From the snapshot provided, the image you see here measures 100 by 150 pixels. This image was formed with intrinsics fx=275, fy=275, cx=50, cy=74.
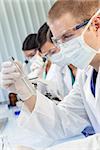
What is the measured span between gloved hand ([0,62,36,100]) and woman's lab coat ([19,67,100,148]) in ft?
0.21

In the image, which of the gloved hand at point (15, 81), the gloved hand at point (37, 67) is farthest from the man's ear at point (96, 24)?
the gloved hand at point (37, 67)

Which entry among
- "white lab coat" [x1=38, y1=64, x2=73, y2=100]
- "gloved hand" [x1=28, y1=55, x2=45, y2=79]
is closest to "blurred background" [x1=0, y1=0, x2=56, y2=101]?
"gloved hand" [x1=28, y1=55, x2=45, y2=79]

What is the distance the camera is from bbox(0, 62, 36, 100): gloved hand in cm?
133

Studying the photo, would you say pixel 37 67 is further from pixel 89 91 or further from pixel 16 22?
pixel 89 91

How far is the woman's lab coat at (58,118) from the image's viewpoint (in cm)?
136

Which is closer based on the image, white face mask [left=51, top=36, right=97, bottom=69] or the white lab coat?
white face mask [left=51, top=36, right=97, bottom=69]

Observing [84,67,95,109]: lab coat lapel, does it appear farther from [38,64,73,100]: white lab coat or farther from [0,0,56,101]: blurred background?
[0,0,56,101]: blurred background

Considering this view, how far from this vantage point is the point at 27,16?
3.22 meters

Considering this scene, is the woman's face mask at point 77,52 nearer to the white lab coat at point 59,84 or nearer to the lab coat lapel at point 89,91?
the lab coat lapel at point 89,91

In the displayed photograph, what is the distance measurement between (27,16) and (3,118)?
1.55m

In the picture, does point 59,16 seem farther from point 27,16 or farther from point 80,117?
point 27,16

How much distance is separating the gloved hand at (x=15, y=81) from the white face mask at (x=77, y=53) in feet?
0.73

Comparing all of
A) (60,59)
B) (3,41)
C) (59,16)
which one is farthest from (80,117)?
(3,41)

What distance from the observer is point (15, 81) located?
1.36 m
